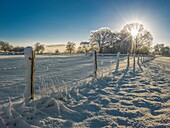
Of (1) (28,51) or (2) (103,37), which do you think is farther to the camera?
(2) (103,37)

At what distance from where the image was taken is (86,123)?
2957 mm

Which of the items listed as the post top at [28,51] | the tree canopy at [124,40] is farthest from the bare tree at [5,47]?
the post top at [28,51]

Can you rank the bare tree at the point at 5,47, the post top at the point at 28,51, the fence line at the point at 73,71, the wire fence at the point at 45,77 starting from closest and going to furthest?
the post top at the point at 28,51 < the wire fence at the point at 45,77 < the fence line at the point at 73,71 < the bare tree at the point at 5,47

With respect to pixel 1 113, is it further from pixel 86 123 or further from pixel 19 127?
pixel 86 123

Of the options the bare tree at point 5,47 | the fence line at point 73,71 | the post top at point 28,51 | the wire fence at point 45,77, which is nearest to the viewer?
the post top at point 28,51

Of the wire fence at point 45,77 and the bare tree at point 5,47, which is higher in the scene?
the bare tree at point 5,47

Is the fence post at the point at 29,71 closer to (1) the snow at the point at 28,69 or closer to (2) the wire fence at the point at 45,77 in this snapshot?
(1) the snow at the point at 28,69

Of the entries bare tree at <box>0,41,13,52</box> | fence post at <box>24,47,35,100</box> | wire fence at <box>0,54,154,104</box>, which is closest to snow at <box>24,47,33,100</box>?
fence post at <box>24,47,35,100</box>

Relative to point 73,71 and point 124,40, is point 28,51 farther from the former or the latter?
point 124,40

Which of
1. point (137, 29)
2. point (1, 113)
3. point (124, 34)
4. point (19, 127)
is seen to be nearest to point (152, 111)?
point (19, 127)

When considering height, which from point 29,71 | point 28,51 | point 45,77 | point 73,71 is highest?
point 28,51

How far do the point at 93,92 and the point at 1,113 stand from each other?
2650mm

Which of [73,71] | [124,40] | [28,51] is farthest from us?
[124,40]

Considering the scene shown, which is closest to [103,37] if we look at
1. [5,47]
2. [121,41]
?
[121,41]
